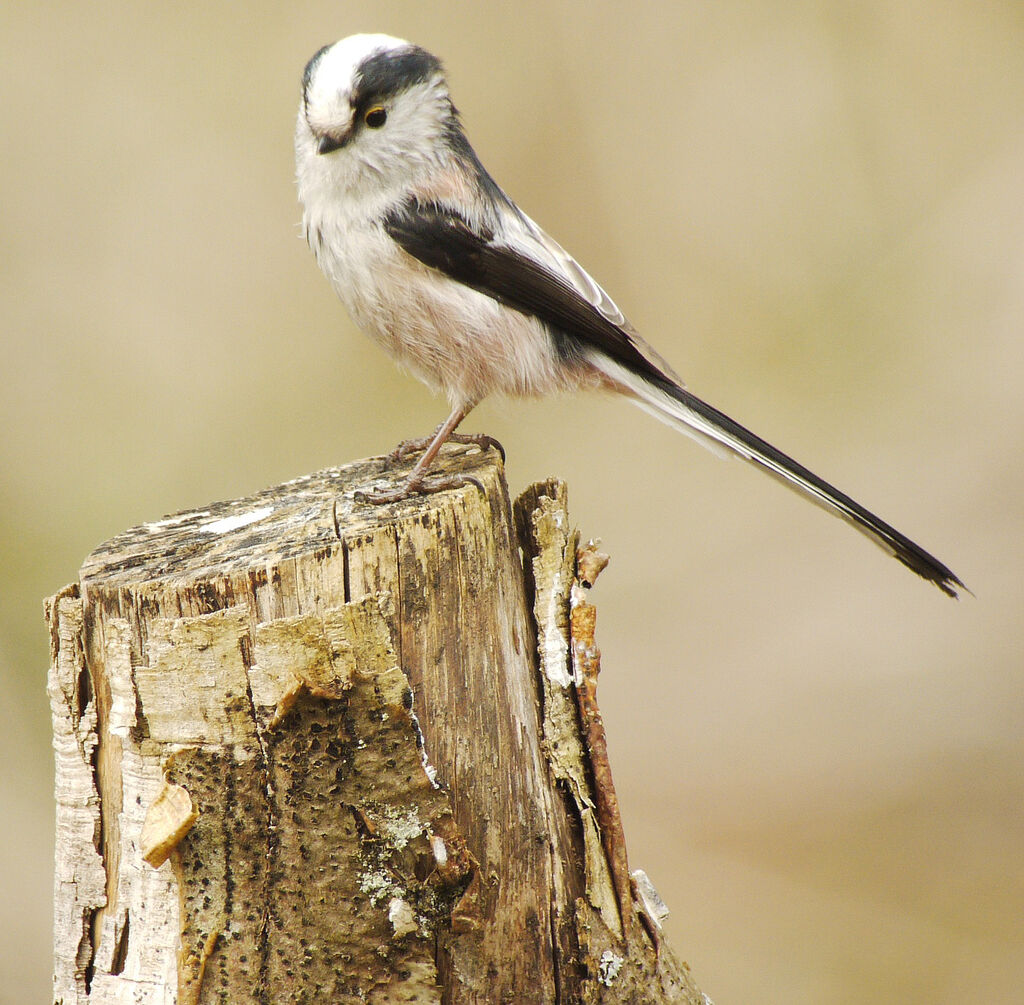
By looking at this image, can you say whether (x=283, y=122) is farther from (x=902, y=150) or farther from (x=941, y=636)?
(x=941, y=636)

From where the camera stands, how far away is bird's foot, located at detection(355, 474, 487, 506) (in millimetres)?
2148

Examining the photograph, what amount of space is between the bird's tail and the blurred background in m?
2.48

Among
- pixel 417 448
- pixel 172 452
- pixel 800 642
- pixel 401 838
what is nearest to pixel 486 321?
pixel 417 448

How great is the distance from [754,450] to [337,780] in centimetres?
→ 135

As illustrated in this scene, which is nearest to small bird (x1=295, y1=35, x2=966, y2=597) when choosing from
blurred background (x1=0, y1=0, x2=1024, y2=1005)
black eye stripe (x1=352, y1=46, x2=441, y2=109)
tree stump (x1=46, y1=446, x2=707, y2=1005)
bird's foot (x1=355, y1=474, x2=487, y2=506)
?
black eye stripe (x1=352, y1=46, x2=441, y2=109)

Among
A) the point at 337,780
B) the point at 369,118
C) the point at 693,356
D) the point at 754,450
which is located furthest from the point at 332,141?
the point at 693,356

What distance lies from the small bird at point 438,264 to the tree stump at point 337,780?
0.67 metres

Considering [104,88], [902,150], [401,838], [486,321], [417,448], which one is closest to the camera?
[401,838]

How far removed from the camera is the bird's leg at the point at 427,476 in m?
2.17

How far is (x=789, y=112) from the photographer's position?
5.43 metres

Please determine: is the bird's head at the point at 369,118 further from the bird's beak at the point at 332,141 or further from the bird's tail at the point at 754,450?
the bird's tail at the point at 754,450

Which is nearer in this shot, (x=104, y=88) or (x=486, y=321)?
(x=486, y=321)

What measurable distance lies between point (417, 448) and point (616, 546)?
2.91m

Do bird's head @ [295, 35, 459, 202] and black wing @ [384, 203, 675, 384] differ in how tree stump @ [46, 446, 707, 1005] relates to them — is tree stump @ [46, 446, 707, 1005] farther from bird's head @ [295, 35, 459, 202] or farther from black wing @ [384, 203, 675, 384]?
bird's head @ [295, 35, 459, 202]
